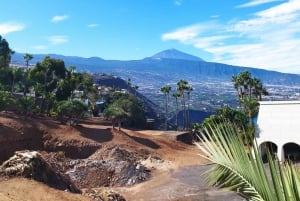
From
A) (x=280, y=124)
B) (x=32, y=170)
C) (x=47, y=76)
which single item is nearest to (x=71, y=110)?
(x=47, y=76)

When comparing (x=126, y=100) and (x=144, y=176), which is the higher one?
(x=126, y=100)

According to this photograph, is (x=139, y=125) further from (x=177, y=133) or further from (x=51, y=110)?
(x=51, y=110)

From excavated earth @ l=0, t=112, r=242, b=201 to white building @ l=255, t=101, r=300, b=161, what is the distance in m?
7.56

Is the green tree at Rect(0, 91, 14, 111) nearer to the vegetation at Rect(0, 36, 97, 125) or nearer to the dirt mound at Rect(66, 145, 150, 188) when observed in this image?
the vegetation at Rect(0, 36, 97, 125)

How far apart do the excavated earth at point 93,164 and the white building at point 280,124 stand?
756 centimetres

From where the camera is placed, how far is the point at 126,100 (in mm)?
69812

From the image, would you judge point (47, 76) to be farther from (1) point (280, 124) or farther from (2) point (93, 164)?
(1) point (280, 124)

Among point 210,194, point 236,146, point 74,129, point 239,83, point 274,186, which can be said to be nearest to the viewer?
point 274,186

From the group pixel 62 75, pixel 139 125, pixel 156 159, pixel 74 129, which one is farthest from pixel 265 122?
pixel 62 75

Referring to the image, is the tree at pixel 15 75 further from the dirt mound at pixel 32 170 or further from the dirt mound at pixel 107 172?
the dirt mound at pixel 32 170

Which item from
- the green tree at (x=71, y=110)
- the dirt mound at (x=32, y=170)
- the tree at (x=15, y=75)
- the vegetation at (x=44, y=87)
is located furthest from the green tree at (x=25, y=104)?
the dirt mound at (x=32, y=170)

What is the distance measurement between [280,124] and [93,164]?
19491mm

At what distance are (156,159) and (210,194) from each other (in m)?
15.6

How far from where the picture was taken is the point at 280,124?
138ft
